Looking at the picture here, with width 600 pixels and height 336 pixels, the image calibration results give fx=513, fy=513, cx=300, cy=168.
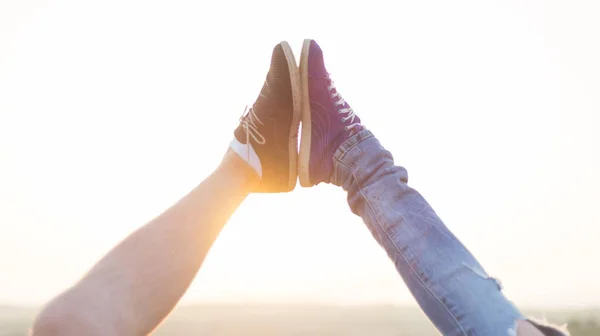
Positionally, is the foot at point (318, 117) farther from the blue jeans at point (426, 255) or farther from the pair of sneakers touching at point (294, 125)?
the blue jeans at point (426, 255)

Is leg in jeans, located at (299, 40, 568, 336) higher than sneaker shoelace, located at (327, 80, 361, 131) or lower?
lower

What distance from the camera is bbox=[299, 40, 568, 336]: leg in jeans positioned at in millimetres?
1743

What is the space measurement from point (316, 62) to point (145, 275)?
64.6 inches

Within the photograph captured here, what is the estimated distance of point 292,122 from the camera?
308 cm

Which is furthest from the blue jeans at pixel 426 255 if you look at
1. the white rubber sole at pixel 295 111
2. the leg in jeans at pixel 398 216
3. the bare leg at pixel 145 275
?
the bare leg at pixel 145 275

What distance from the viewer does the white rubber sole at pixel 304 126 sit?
2988 millimetres

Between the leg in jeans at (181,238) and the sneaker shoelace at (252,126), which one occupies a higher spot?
the sneaker shoelace at (252,126)

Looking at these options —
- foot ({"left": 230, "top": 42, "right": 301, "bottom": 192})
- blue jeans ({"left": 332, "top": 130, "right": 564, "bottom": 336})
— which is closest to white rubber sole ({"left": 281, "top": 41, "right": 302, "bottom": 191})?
foot ({"left": 230, "top": 42, "right": 301, "bottom": 192})

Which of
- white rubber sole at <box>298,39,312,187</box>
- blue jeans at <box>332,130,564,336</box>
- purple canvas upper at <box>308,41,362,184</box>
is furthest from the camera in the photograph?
white rubber sole at <box>298,39,312,187</box>

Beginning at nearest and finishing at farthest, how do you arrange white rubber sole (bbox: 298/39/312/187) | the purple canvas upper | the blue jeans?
the blue jeans → the purple canvas upper → white rubber sole (bbox: 298/39/312/187)

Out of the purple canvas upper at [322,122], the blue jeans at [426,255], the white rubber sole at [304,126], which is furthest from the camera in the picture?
the white rubber sole at [304,126]

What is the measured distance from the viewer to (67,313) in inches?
67.2

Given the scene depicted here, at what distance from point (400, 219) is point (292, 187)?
114 cm

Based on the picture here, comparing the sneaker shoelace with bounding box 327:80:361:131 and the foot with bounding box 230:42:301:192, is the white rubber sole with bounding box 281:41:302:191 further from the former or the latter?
the sneaker shoelace with bounding box 327:80:361:131
